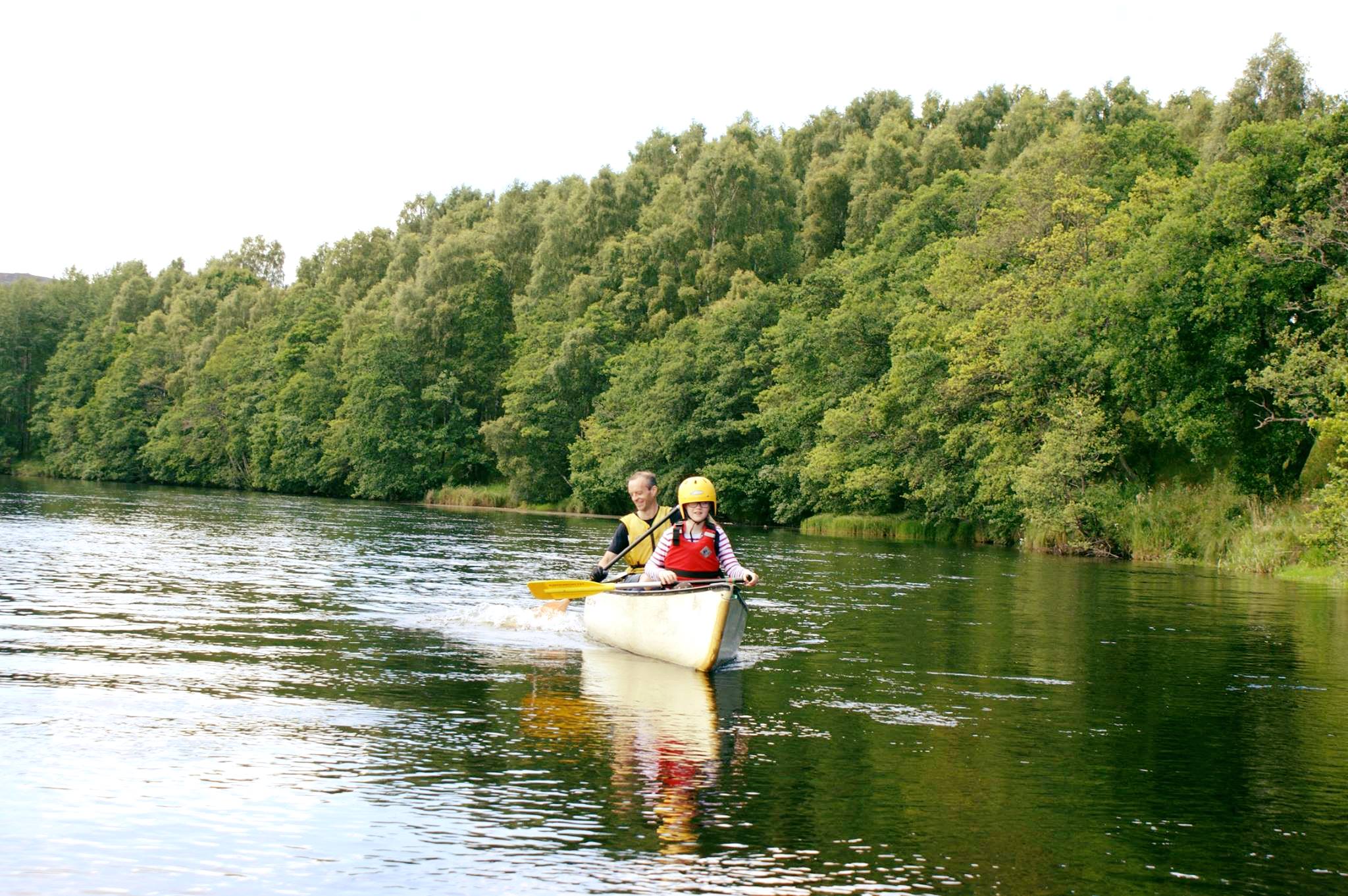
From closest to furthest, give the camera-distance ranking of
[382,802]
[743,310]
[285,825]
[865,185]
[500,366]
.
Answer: [285,825]
[382,802]
[743,310]
[865,185]
[500,366]

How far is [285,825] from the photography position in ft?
23.0

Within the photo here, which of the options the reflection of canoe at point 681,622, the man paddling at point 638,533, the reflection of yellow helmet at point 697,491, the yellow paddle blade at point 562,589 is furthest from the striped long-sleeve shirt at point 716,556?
the yellow paddle blade at point 562,589

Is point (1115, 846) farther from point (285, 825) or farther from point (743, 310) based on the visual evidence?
point (743, 310)

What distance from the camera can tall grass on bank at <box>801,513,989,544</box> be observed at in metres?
48.6

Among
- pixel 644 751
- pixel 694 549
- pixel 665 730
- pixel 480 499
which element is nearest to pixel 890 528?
pixel 480 499

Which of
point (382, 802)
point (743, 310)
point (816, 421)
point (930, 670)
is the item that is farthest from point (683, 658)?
point (743, 310)

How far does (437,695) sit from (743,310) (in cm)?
5616

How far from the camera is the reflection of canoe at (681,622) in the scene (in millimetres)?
12750

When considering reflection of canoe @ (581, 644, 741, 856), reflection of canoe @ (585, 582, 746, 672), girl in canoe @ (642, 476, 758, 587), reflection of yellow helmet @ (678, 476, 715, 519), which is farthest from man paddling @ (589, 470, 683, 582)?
reflection of yellow helmet @ (678, 476, 715, 519)

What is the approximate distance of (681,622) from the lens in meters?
13.3

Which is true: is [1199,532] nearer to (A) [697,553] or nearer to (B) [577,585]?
(B) [577,585]

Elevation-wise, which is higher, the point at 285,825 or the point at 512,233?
the point at 512,233

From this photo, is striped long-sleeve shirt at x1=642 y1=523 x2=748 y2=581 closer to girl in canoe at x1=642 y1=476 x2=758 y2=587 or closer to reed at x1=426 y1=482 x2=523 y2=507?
girl in canoe at x1=642 y1=476 x2=758 y2=587

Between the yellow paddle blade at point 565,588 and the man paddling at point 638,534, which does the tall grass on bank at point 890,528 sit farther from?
the yellow paddle blade at point 565,588
